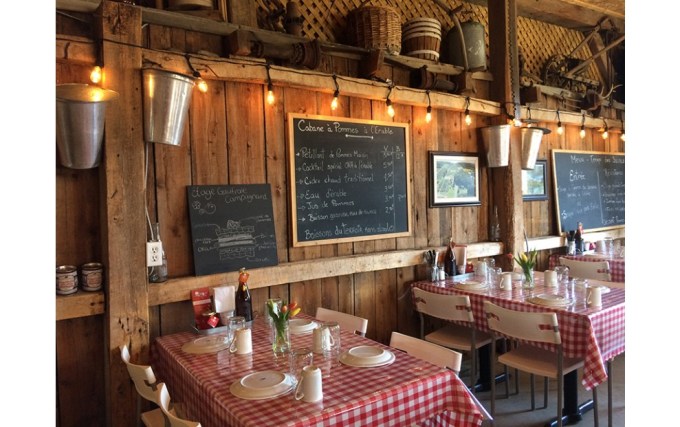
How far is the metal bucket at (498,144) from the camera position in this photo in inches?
160

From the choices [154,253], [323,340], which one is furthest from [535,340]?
[154,253]

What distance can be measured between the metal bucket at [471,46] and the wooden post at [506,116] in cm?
18

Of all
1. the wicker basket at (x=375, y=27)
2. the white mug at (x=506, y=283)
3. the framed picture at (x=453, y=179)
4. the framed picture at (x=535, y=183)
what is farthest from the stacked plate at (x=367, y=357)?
the framed picture at (x=535, y=183)

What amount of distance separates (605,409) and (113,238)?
3180 mm

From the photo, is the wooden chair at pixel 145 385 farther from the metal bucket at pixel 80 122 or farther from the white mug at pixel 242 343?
the metal bucket at pixel 80 122

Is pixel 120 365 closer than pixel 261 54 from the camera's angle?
Yes

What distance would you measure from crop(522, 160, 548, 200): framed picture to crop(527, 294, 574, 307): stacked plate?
6.26 feet

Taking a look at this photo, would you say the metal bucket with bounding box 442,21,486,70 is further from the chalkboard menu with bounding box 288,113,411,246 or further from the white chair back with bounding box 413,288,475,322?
the white chair back with bounding box 413,288,475,322

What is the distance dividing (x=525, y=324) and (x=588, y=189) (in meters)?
3.38

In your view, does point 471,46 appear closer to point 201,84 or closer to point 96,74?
point 201,84

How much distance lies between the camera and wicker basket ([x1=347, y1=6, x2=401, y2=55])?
338 centimetres
